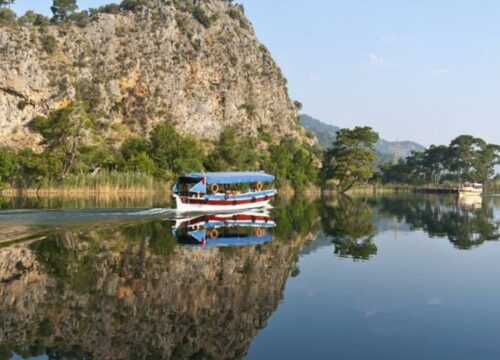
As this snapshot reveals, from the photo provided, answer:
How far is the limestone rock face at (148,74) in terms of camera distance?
92812 mm

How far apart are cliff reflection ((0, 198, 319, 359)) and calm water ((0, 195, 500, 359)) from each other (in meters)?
0.04

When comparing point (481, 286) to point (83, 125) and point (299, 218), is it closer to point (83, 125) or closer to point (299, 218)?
point (299, 218)

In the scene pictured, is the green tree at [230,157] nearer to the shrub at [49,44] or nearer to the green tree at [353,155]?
the green tree at [353,155]

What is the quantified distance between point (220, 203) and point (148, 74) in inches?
2953

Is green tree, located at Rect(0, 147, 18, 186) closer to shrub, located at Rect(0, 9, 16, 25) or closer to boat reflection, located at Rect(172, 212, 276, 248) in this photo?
boat reflection, located at Rect(172, 212, 276, 248)

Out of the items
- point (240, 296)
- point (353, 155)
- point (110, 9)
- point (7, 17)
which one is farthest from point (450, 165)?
point (240, 296)

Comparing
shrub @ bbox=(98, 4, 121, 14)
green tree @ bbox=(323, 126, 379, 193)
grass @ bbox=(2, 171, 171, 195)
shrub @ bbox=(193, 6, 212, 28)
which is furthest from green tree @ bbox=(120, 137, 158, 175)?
shrub @ bbox=(193, 6, 212, 28)

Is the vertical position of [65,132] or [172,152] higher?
[65,132]

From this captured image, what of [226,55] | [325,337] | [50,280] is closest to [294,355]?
[325,337]

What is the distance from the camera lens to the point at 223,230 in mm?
30203

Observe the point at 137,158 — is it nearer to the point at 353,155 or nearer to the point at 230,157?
the point at 230,157

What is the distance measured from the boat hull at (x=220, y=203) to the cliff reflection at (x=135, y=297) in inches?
698

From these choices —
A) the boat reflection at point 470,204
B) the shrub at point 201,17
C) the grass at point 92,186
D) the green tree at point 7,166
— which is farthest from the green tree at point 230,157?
the shrub at point 201,17

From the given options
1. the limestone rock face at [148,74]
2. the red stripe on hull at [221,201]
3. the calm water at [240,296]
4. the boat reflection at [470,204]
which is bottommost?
the boat reflection at [470,204]
